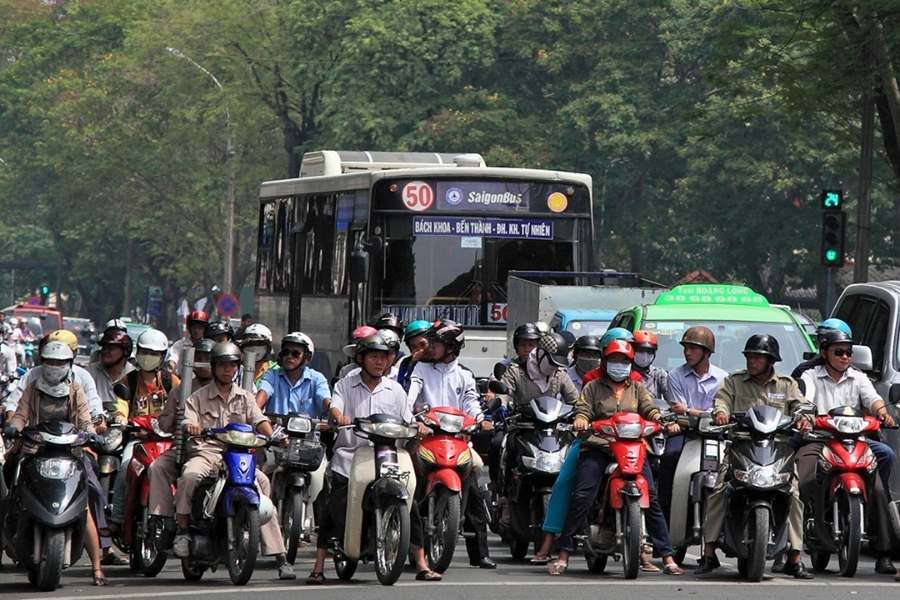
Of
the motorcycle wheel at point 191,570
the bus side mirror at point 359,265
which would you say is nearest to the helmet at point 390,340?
the motorcycle wheel at point 191,570

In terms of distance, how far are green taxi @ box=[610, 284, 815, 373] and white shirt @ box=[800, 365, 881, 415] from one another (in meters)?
2.06

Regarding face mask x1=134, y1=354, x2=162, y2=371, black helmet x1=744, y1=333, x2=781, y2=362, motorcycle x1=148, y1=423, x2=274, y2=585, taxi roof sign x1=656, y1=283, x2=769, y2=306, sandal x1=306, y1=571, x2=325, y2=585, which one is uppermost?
taxi roof sign x1=656, y1=283, x2=769, y2=306

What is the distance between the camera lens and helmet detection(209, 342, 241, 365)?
12258 mm

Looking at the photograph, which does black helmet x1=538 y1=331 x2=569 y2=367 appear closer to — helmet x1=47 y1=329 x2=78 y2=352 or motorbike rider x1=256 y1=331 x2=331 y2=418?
motorbike rider x1=256 y1=331 x2=331 y2=418

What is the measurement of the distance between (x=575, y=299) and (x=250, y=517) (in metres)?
10.7

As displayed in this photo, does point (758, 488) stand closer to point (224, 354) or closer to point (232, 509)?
point (232, 509)

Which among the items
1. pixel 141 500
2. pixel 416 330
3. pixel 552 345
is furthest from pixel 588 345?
pixel 141 500

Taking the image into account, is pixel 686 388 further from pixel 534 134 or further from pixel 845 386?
pixel 534 134

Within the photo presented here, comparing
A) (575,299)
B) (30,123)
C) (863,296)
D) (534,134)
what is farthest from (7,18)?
(863,296)

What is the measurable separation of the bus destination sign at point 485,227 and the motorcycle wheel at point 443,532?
465 inches

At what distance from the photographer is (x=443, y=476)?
12.3 m

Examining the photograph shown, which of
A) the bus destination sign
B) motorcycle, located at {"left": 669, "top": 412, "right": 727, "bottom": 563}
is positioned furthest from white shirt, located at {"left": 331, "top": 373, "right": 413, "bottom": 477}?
the bus destination sign

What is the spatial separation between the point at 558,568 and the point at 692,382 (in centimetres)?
154

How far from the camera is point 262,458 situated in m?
13.2
